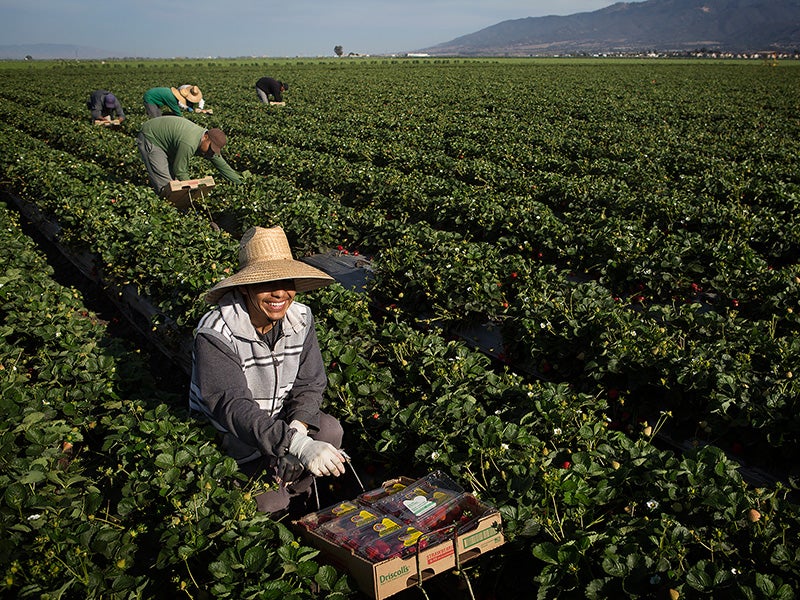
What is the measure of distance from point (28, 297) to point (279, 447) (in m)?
3.47

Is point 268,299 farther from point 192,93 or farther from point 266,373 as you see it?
point 192,93

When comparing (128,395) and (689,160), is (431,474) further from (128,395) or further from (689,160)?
(689,160)

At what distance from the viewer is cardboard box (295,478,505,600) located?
2.22 meters

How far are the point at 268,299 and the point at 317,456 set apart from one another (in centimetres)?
90

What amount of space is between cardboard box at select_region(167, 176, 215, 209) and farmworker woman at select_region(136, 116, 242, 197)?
0.15m

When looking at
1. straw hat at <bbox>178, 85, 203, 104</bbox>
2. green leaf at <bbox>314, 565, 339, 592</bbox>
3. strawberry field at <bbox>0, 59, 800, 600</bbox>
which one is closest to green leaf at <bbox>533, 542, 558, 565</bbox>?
strawberry field at <bbox>0, 59, 800, 600</bbox>

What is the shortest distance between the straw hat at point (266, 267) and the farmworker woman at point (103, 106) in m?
18.0

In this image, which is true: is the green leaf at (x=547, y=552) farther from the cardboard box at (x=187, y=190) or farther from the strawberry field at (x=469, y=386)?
the cardboard box at (x=187, y=190)

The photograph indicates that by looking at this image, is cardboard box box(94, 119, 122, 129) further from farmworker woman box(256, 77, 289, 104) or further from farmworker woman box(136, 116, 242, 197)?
farmworker woman box(136, 116, 242, 197)

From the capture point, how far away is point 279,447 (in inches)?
116

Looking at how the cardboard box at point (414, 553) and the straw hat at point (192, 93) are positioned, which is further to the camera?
the straw hat at point (192, 93)

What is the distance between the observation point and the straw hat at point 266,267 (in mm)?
3113

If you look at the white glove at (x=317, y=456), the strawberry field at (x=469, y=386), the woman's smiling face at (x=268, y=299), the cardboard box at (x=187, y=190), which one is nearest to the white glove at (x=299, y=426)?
the white glove at (x=317, y=456)

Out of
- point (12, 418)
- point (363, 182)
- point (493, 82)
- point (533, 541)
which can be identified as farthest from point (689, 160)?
point (493, 82)
